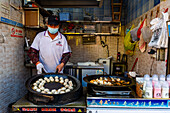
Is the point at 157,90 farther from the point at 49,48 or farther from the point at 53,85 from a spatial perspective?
the point at 49,48

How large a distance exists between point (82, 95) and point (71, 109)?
34cm

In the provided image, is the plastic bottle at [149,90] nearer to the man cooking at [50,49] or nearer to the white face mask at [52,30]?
the man cooking at [50,49]

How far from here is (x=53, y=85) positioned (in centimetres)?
177

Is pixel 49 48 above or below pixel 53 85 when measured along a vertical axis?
above

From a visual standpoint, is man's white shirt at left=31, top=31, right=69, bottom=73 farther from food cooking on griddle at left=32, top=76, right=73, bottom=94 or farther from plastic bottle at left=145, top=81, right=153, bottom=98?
plastic bottle at left=145, top=81, right=153, bottom=98

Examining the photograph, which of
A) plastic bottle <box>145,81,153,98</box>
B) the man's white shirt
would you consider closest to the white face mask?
the man's white shirt

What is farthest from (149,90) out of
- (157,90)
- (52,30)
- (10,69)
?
(10,69)

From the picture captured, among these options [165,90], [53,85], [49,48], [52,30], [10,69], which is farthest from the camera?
[10,69]

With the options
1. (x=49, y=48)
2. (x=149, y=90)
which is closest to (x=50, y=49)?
(x=49, y=48)

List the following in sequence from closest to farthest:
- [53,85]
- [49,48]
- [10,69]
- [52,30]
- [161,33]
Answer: [53,85] → [161,33] → [52,30] → [49,48] → [10,69]

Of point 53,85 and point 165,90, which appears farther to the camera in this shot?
point 53,85

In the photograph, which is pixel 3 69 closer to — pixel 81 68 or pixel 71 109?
pixel 71 109

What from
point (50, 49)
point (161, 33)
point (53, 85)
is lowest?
point (53, 85)

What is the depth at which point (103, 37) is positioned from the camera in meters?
5.73
